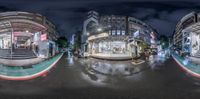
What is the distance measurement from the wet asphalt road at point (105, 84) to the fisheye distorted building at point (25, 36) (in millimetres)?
343

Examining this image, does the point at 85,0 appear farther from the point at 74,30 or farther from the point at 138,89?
the point at 138,89

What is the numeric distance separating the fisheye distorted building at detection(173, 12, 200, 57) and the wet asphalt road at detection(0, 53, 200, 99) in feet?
0.98

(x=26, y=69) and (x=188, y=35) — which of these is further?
(x=26, y=69)

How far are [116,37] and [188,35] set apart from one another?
958mm

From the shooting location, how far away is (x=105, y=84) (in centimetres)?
270

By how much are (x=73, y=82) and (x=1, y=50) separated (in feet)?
3.50

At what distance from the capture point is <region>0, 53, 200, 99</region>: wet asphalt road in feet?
8.89

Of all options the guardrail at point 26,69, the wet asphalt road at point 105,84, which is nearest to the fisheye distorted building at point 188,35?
the wet asphalt road at point 105,84

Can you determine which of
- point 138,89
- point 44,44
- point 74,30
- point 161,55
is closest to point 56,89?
point 44,44

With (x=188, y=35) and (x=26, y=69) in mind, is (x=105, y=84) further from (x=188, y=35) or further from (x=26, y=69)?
(x=188, y=35)

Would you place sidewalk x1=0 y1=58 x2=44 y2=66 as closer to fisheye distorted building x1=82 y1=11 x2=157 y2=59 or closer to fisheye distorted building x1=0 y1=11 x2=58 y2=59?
fisheye distorted building x1=0 y1=11 x2=58 y2=59

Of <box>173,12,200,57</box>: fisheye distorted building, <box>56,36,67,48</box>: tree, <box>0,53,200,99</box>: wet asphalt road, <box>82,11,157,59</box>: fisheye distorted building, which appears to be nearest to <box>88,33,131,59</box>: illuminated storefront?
<box>82,11,157,59</box>: fisheye distorted building

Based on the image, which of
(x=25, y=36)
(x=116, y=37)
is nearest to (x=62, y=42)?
(x=25, y=36)

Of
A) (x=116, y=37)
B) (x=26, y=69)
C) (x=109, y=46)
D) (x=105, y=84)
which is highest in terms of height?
(x=116, y=37)
